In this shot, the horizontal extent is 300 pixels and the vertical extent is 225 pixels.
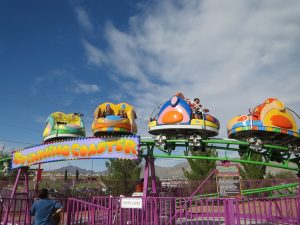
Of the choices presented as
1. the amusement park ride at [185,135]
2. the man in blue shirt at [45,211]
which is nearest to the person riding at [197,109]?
the amusement park ride at [185,135]

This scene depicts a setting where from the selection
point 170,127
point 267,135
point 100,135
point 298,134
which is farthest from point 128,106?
point 298,134

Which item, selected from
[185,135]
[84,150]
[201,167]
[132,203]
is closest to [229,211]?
[132,203]

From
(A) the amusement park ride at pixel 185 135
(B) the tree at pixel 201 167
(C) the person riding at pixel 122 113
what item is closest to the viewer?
(A) the amusement park ride at pixel 185 135

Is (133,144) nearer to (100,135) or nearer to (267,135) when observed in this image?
(100,135)

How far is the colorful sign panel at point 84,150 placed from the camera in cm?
987

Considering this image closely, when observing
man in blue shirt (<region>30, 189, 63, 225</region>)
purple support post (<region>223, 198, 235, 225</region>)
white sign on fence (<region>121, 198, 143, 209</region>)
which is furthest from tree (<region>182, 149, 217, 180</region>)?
man in blue shirt (<region>30, 189, 63, 225</region>)

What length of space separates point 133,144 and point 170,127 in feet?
4.20

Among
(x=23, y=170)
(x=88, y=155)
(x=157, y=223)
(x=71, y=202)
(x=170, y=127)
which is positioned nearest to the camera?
(x=157, y=223)

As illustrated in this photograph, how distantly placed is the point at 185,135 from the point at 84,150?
11.3 ft

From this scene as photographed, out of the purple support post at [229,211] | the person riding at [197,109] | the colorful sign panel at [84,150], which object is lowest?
the purple support post at [229,211]

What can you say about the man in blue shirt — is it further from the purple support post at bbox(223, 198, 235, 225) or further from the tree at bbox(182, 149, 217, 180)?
the tree at bbox(182, 149, 217, 180)

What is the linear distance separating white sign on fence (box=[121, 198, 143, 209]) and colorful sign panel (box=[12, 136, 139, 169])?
1.73 meters

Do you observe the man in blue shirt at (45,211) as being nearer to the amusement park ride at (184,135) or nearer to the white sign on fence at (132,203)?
the white sign on fence at (132,203)

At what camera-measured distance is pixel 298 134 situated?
363 inches
